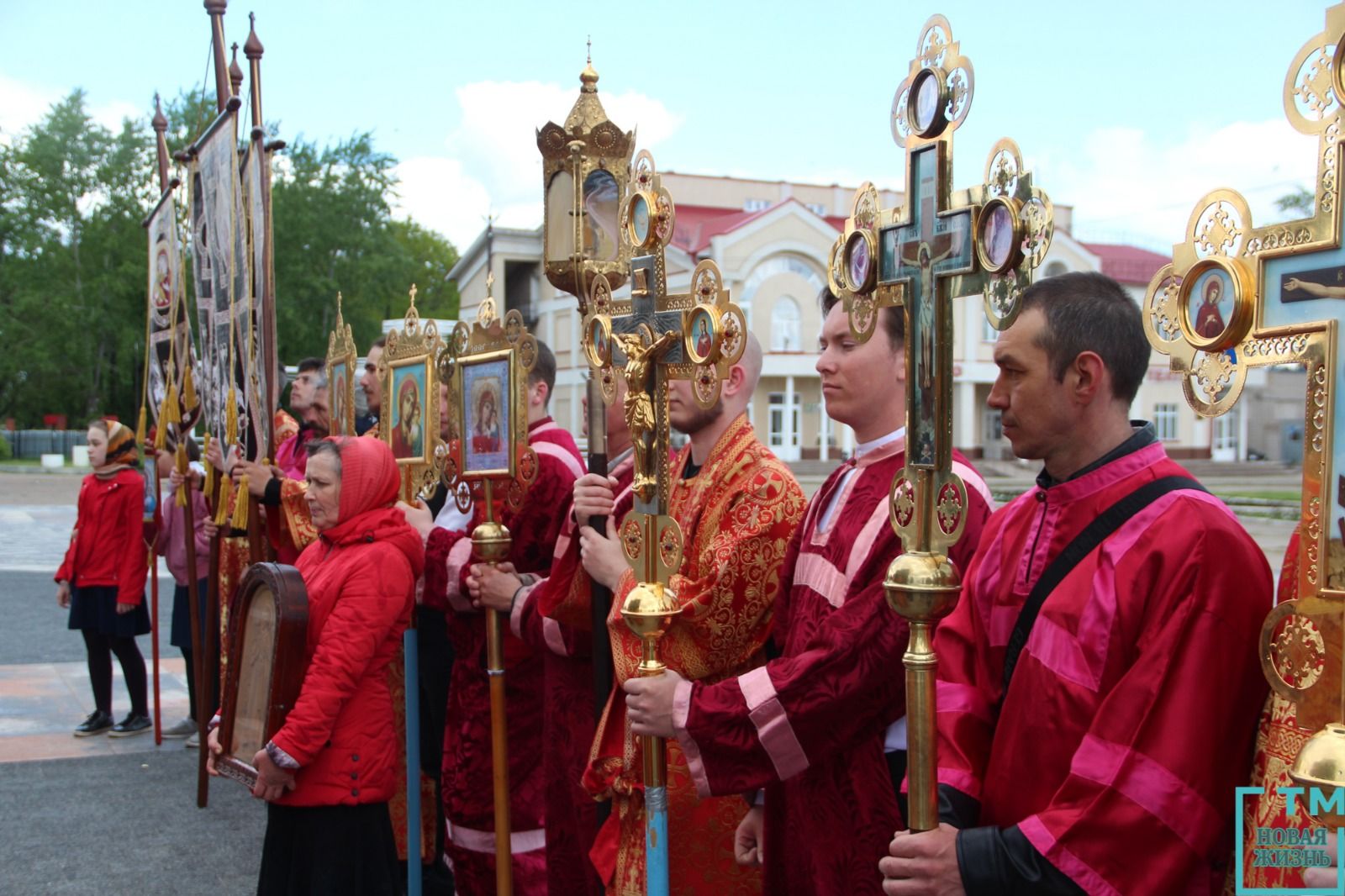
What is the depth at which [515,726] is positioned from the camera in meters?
4.46

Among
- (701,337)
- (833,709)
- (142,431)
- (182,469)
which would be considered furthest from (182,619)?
(833,709)

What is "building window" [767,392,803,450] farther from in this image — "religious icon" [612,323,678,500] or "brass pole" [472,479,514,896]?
"religious icon" [612,323,678,500]

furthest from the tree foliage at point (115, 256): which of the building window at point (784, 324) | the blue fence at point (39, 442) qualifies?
the building window at point (784, 324)

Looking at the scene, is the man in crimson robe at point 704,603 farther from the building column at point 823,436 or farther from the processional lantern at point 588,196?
the building column at point 823,436

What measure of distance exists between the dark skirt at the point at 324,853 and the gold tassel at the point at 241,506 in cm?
169

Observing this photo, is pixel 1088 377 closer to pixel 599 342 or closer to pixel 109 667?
pixel 599 342

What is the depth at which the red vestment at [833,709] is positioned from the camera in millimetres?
2592

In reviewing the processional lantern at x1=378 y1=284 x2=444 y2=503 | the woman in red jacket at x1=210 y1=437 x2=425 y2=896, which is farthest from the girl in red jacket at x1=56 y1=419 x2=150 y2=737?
the woman in red jacket at x1=210 y1=437 x2=425 y2=896

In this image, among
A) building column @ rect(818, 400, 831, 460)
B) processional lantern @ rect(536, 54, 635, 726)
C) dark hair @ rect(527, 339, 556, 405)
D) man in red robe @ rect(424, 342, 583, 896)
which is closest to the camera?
processional lantern @ rect(536, 54, 635, 726)

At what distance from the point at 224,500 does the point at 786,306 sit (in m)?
30.5

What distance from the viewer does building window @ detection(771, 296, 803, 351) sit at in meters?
35.6

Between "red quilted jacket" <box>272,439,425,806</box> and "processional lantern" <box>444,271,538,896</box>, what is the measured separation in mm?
288

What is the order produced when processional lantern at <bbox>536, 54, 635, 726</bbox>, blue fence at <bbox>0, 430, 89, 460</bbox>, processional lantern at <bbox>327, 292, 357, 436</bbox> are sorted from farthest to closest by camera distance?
blue fence at <bbox>0, 430, 89, 460</bbox>, processional lantern at <bbox>327, 292, 357, 436</bbox>, processional lantern at <bbox>536, 54, 635, 726</bbox>

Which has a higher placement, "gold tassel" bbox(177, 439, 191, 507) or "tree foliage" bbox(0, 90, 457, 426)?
"tree foliage" bbox(0, 90, 457, 426)
